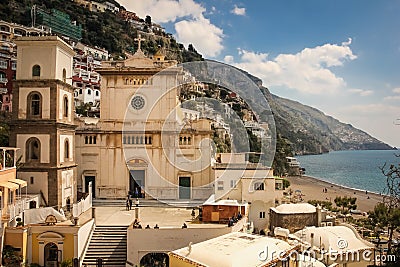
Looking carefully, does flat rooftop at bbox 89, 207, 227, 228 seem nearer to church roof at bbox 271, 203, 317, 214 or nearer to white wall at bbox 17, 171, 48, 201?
white wall at bbox 17, 171, 48, 201

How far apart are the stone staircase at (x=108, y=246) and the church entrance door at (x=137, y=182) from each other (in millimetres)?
7205

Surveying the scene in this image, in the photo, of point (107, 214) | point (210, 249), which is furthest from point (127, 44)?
point (210, 249)

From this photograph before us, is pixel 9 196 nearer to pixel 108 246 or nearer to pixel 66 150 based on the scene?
pixel 108 246

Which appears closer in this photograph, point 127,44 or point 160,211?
point 160,211

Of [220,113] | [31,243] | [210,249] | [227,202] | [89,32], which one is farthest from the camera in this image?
[89,32]

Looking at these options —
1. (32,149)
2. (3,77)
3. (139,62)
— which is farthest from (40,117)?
(3,77)

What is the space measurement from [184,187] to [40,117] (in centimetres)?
915

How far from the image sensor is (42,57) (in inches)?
806

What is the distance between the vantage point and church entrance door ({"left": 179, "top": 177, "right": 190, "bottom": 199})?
24969 millimetres

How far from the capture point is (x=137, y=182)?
2525 cm

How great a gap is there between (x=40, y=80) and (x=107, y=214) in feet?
23.8

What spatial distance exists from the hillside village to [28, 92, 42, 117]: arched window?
51 millimetres

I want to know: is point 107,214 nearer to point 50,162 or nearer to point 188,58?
point 50,162

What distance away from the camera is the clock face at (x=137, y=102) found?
1012 inches
